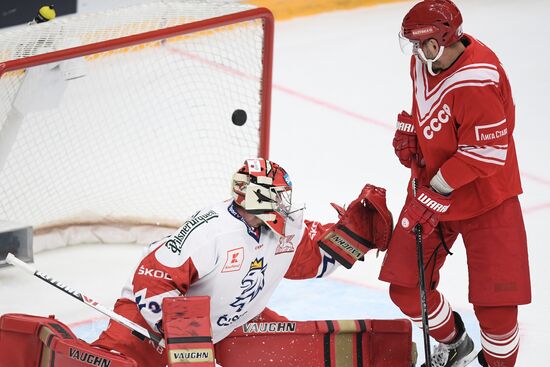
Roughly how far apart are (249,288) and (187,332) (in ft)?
1.07

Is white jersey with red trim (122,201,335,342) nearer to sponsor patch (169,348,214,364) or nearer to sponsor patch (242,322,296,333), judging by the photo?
sponsor patch (242,322,296,333)

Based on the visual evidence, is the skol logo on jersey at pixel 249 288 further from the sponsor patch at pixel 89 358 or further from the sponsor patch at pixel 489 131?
the sponsor patch at pixel 489 131

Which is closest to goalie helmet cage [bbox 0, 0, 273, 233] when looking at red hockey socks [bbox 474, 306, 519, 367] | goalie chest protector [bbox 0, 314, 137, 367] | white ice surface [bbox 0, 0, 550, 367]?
white ice surface [bbox 0, 0, 550, 367]

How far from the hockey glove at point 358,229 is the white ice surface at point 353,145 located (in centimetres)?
52

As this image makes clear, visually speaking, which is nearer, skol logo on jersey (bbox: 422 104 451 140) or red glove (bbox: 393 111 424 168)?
skol logo on jersey (bbox: 422 104 451 140)

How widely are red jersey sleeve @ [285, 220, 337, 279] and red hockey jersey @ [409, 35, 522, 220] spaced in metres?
0.38

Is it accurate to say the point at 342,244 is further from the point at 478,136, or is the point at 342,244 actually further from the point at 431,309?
the point at 478,136

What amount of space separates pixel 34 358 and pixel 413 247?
43.4 inches

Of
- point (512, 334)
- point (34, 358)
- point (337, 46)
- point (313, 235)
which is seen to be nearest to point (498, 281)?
point (512, 334)

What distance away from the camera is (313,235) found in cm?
362

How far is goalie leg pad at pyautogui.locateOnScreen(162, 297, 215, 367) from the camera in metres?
3.10

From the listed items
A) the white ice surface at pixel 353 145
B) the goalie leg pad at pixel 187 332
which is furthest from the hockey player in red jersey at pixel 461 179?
the goalie leg pad at pixel 187 332

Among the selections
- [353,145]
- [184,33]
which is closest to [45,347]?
[184,33]

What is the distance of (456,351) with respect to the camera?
372 cm
